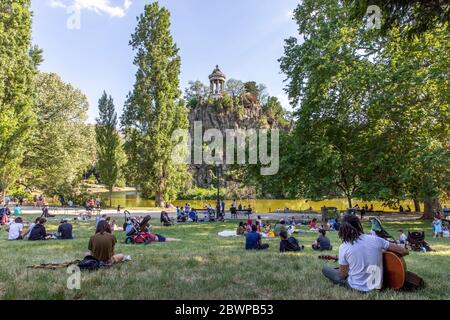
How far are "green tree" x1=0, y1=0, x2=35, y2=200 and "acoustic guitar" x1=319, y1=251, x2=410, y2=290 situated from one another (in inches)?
1060

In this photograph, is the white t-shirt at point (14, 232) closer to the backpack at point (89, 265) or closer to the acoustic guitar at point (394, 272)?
the backpack at point (89, 265)

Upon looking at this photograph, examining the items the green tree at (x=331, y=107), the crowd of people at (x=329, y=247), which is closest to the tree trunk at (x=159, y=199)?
the green tree at (x=331, y=107)

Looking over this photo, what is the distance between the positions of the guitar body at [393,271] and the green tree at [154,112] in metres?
36.2

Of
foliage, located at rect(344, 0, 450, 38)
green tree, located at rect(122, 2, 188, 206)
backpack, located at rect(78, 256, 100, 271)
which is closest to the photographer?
foliage, located at rect(344, 0, 450, 38)

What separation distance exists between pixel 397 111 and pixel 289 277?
63.1 ft

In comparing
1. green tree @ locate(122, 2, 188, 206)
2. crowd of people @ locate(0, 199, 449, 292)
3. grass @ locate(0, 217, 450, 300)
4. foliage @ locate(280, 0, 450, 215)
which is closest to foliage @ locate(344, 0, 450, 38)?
crowd of people @ locate(0, 199, 449, 292)

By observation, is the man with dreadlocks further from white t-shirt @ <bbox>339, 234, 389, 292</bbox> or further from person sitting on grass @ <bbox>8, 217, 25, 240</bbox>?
person sitting on grass @ <bbox>8, 217, 25, 240</bbox>

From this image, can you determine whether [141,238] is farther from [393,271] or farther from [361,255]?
[393,271]

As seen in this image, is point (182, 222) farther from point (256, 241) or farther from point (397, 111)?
point (397, 111)

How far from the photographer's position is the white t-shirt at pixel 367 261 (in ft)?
18.7

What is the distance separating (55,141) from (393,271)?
132 feet

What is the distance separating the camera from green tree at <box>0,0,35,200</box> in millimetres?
25641

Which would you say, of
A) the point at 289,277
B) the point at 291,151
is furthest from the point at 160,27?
the point at 289,277

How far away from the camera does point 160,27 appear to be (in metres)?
43.2
